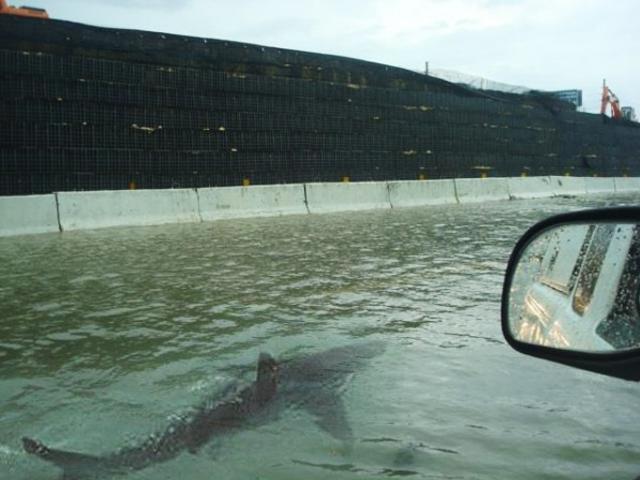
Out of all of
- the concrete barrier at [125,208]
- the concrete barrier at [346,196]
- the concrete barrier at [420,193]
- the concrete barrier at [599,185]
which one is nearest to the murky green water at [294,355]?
the concrete barrier at [125,208]

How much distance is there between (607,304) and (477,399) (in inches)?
70.3

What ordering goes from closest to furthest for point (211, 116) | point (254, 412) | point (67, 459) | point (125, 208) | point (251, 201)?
point (67, 459)
point (254, 412)
point (125, 208)
point (251, 201)
point (211, 116)

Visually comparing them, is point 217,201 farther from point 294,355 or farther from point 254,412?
point 254,412

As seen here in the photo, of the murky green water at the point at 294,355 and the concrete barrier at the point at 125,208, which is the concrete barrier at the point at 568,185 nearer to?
the concrete barrier at the point at 125,208

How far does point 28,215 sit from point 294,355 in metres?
9.69

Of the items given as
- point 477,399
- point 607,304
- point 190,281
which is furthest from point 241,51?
point 607,304

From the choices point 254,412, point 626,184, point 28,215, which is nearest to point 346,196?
point 28,215

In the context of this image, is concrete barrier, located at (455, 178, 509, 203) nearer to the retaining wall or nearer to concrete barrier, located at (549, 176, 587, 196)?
the retaining wall

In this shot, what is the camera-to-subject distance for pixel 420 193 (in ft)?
67.7

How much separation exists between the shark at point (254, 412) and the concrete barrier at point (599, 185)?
1094 inches

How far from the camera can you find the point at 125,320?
5426mm

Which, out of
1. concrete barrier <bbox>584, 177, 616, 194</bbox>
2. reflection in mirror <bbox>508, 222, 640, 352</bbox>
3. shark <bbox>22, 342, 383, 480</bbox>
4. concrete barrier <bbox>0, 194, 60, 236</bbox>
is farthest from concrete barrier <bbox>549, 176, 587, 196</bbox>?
reflection in mirror <bbox>508, 222, 640, 352</bbox>

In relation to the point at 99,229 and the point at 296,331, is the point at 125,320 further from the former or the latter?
the point at 99,229

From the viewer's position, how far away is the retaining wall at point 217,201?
12438mm
